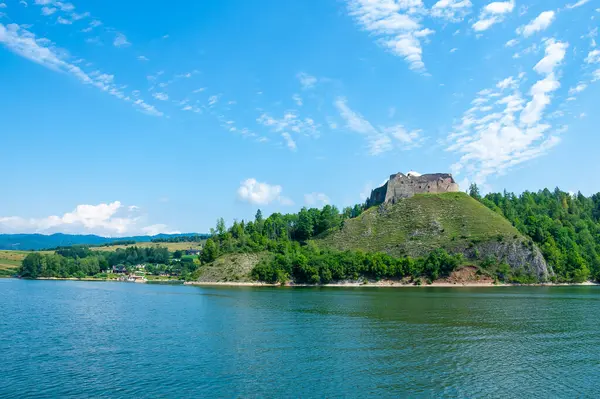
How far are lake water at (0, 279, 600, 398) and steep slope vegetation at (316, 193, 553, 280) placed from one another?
83.6m

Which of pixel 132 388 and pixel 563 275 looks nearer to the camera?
pixel 132 388

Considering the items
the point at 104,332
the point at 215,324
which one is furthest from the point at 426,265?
the point at 104,332

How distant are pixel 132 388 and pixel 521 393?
27.8 m


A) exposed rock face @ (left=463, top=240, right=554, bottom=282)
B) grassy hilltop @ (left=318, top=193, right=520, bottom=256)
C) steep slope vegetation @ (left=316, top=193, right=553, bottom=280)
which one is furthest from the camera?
grassy hilltop @ (left=318, top=193, right=520, bottom=256)

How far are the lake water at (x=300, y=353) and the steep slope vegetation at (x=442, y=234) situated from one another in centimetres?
8360

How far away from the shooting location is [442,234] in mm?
170750

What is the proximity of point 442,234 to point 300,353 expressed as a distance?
455 feet

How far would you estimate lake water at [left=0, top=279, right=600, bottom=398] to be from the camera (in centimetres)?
3244

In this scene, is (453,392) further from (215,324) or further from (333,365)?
(215,324)

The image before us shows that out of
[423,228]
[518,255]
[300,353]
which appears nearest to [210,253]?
[423,228]

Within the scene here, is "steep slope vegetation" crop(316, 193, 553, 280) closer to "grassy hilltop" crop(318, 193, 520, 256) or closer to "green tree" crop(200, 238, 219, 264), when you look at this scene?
"grassy hilltop" crop(318, 193, 520, 256)

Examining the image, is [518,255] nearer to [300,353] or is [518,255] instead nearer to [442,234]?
[442,234]

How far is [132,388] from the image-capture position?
32031 millimetres

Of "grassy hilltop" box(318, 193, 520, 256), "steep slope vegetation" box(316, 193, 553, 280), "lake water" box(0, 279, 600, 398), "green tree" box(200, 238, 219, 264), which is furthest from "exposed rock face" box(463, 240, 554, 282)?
"green tree" box(200, 238, 219, 264)
